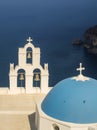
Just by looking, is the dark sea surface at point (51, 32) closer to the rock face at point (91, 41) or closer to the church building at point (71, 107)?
the rock face at point (91, 41)

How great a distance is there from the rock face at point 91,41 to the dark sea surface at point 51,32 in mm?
1669

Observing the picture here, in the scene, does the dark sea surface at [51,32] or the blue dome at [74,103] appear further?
the dark sea surface at [51,32]

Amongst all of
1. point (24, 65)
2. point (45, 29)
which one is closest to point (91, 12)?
point (45, 29)

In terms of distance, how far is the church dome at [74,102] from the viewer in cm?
2070

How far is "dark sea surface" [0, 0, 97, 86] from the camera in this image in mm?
74500

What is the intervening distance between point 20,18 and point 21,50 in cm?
10400

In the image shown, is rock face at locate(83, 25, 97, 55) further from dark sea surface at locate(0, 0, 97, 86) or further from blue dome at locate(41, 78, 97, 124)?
blue dome at locate(41, 78, 97, 124)

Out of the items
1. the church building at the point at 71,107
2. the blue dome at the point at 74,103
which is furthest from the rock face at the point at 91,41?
the blue dome at the point at 74,103

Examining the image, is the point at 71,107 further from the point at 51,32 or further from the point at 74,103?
the point at 51,32

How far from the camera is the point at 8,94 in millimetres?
29547

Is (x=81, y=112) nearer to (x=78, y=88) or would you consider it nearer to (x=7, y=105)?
(x=78, y=88)

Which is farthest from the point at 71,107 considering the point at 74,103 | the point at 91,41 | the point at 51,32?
the point at 51,32

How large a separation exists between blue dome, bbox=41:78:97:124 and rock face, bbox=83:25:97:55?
6952cm

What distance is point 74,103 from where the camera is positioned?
20.9 metres
